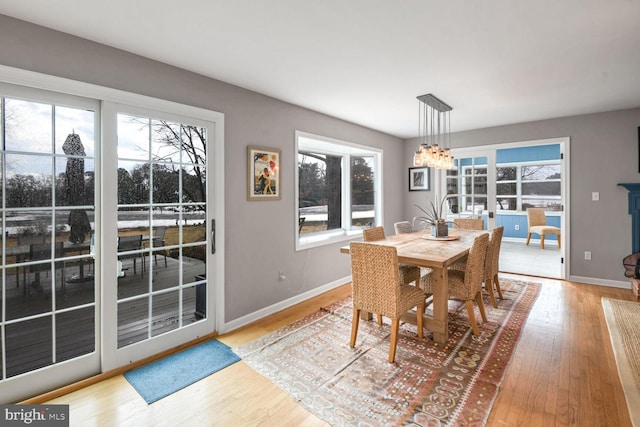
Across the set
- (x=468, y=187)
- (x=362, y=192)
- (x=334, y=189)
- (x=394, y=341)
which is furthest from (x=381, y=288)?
(x=468, y=187)

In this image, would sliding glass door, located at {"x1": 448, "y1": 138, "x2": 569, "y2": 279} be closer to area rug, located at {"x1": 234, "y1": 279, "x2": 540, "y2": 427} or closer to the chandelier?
the chandelier

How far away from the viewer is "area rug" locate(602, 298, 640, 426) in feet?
6.54

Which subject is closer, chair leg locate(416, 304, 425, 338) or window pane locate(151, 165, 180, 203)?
window pane locate(151, 165, 180, 203)

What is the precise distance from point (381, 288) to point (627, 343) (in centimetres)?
221

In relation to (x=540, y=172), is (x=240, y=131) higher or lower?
lower

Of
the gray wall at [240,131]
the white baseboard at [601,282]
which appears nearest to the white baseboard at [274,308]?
the gray wall at [240,131]

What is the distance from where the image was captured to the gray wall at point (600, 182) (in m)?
4.16

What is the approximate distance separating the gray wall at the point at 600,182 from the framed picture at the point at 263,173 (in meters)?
2.53

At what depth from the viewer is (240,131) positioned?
312cm

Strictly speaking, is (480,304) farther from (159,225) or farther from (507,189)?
(507,189)

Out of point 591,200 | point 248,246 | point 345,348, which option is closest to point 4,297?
point 248,246

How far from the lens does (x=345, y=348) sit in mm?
2625

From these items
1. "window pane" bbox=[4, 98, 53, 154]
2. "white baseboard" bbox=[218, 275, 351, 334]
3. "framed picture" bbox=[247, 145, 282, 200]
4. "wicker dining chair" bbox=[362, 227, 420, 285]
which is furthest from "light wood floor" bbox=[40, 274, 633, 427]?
→ "window pane" bbox=[4, 98, 53, 154]

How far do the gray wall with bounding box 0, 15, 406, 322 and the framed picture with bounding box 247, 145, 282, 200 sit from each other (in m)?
0.07
